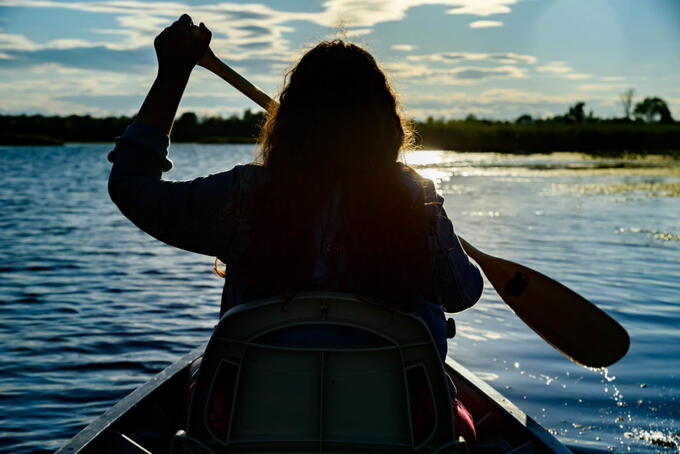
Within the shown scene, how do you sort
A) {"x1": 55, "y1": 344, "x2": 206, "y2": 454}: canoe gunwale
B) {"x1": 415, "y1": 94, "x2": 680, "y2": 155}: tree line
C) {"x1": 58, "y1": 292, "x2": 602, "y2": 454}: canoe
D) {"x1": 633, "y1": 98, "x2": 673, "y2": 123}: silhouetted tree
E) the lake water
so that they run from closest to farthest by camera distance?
{"x1": 58, "y1": 292, "x2": 602, "y2": 454}: canoe, {"x1": 55, "y1": 344, "x2": 206, "y2": 454}: canoe gunwale, the lake water, {"x1": 415, "y1": 94, "x2": 680, "y2": 155}: tree line, {"x1": 633, "y1": 98, "x2": 673, "y2": 123}: silhouetted tree

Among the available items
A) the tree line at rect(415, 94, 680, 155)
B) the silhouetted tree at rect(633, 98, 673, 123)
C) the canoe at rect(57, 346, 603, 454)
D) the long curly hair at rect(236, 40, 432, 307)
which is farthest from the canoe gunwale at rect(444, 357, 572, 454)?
the silhouetted tree at rect(633, 98, 673, 123)

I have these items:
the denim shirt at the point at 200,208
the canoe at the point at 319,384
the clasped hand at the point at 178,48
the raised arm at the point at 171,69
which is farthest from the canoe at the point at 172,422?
the clasped hand at the point at 178,48

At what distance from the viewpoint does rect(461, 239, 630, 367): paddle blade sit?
10.3ft

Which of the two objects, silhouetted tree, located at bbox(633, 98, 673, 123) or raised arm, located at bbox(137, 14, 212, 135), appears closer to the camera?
raised arm, located at bbox(137, 14, 212, 135)

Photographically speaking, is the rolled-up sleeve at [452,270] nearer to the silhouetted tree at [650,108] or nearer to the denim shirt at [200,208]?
the denim shirt at [200,208]

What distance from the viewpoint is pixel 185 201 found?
179cm

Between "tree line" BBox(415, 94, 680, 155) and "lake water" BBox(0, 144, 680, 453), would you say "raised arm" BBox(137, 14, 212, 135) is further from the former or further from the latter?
"tree line" BBox(415, 94, 680, 155)

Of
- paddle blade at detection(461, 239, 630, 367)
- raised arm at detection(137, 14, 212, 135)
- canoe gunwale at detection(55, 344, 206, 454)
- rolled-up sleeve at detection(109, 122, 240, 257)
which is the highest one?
raised arm at detection(137, 14, 212, 135)

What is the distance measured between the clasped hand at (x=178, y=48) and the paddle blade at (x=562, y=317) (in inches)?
65.1

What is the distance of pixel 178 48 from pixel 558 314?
206 cm

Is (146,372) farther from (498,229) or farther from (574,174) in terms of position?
(574,174)

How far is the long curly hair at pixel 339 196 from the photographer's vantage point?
71.4 inches

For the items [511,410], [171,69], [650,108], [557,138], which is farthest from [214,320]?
[650,108]

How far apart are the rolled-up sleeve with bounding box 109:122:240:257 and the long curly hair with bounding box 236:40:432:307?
A: 0.30 feet
